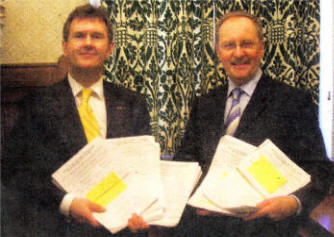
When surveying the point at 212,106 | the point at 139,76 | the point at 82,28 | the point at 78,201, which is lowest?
the point at 78,201

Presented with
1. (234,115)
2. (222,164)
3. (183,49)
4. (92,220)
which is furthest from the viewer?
(183,49)

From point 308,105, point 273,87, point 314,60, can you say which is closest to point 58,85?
point 273,87

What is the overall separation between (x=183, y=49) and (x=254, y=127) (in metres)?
→ 0.51

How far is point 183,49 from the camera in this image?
145 cm

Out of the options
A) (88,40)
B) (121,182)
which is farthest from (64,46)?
(121,182)

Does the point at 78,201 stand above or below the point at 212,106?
below

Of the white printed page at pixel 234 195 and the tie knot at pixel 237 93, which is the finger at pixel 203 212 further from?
the tie knot at pixel 237 93

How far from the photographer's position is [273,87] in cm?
119

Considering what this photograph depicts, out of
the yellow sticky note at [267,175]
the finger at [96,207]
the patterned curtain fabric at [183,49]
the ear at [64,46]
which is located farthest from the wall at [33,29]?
the yellow sticky note at [267,175]

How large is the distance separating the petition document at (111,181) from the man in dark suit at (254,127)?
0.68 feet

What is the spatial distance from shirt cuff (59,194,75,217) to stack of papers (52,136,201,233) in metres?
0.02

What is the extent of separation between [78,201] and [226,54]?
28.2 inches

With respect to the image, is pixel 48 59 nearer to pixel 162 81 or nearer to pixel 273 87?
pixel 162 81

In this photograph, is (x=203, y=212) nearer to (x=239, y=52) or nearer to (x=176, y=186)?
(x=176, y=186)
